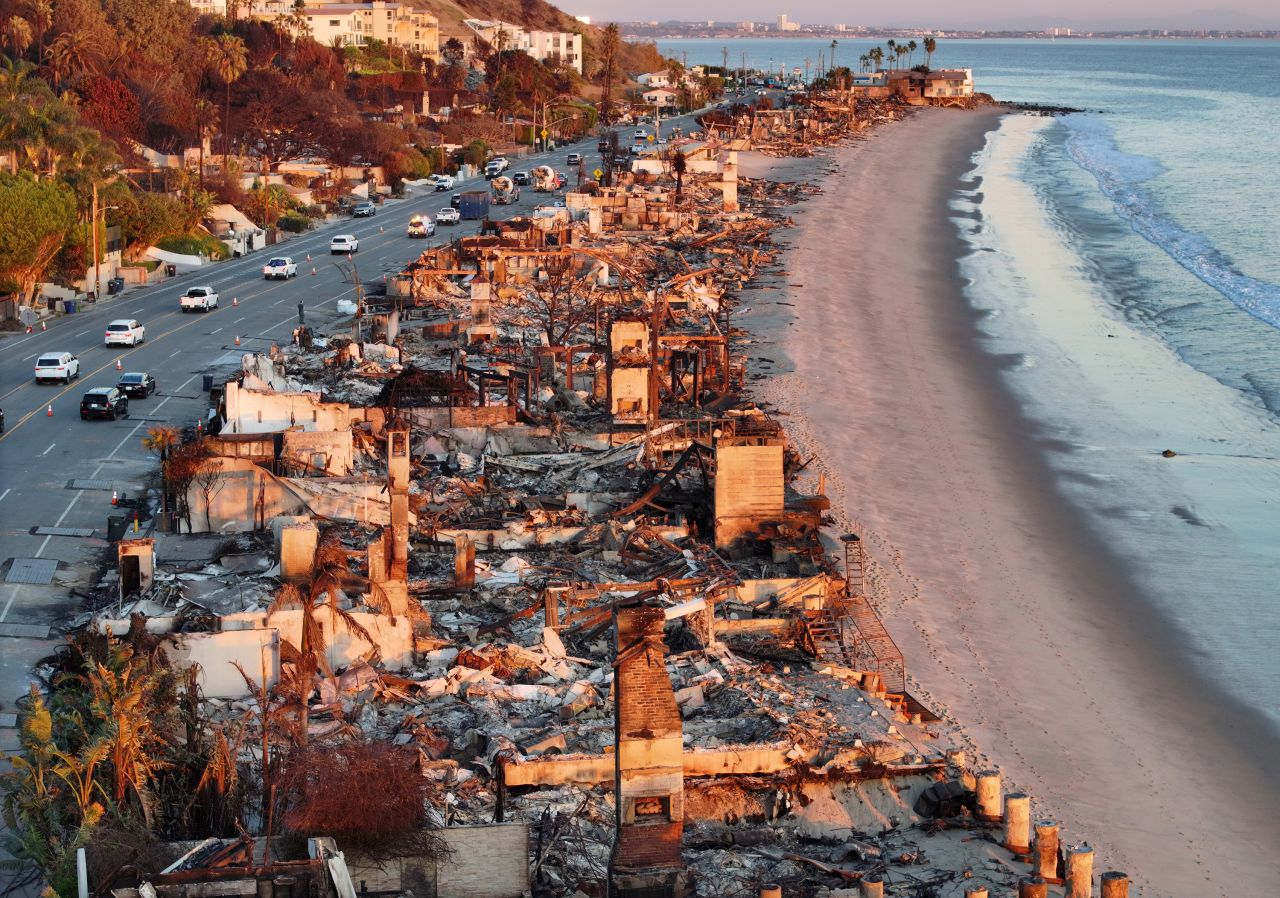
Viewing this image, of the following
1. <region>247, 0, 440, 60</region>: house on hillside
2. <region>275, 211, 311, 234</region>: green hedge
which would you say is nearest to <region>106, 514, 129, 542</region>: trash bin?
<region>275, 211, 311, 234</region>: green hedge

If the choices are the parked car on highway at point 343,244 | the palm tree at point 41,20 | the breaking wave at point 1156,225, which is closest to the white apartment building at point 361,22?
the palm tree at point 41,20

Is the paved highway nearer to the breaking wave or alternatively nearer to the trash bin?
the trash bin

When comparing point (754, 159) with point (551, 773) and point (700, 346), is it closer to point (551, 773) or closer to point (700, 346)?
point (700, 346)

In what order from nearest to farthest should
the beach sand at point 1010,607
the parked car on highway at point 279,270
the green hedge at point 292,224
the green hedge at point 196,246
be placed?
1. the beach sand at point 1010,607
2. the parked car on highway at point 279,270
3. the green hedge at point 196,246
4. the green hedge at point 292,224

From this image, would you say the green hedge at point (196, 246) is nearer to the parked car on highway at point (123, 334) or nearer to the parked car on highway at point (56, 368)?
the parked car on highway at point (123, 334)

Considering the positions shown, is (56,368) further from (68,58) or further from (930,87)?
(930,87)

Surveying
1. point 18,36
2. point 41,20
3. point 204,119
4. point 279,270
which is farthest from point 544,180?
point 279,270

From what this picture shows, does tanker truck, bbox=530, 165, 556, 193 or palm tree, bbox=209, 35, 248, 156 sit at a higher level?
palm tree, bbox=209, 35, 248, 156
